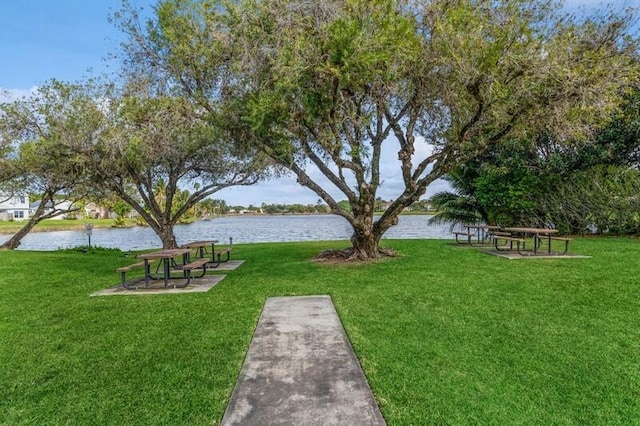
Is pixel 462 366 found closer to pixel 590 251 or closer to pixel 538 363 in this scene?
pixel 538 363

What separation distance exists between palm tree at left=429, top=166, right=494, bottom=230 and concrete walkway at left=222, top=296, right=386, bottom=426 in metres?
15.1

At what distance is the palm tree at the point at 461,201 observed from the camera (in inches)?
731

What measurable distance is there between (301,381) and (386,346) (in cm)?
114

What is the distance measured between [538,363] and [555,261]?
6.49 meters

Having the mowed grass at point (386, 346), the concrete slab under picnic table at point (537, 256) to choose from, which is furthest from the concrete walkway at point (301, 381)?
the concrete slab under picnic table at point (537, 256)

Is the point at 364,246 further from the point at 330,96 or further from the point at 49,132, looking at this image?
the point at 49,132

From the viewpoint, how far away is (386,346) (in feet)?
13.4

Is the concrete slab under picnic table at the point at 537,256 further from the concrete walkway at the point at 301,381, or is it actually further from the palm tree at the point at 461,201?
the palm tree at the point at 461,201

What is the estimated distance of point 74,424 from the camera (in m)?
2.78

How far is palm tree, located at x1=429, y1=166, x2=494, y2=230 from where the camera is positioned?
731 inches

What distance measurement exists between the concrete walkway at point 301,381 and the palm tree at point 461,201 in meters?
15.1

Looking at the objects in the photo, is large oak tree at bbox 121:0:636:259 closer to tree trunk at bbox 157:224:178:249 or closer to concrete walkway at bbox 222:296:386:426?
concrete walkway at bbox 222:296:386:426

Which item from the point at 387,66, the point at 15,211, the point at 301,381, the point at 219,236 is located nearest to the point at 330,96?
the point at 387,66

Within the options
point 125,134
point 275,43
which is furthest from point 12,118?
point 275,43
